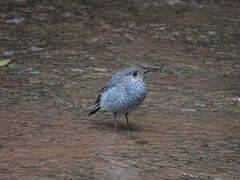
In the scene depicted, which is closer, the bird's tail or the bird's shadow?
the bird's shadow

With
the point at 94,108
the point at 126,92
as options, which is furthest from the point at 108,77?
the point at 126,92

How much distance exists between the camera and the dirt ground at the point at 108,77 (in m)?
4.93

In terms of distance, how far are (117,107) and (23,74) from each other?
9.16ft

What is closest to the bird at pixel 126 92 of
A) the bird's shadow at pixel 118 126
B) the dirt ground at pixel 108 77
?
the bird's shadow at pixel 118 126

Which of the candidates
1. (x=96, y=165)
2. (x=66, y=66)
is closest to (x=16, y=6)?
(x=66, y=66)

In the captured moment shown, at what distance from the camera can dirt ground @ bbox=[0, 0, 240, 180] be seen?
16.2ft

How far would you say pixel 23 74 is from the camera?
320 inches

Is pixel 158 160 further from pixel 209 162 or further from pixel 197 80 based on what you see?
pixel 197 80

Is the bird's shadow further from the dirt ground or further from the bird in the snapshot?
the bird

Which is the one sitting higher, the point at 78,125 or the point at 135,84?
the point at 135,84

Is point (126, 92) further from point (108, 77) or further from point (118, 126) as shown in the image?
point (108, 77)

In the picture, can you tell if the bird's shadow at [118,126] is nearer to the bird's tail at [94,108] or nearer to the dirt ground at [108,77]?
the dirt ground at [108,77]

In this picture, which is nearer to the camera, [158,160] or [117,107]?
[158,160]

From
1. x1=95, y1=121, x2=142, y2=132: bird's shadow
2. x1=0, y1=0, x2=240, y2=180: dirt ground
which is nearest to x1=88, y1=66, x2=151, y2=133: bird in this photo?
x1=95, y1=121, x2=142, y2=132: bird's shadow
